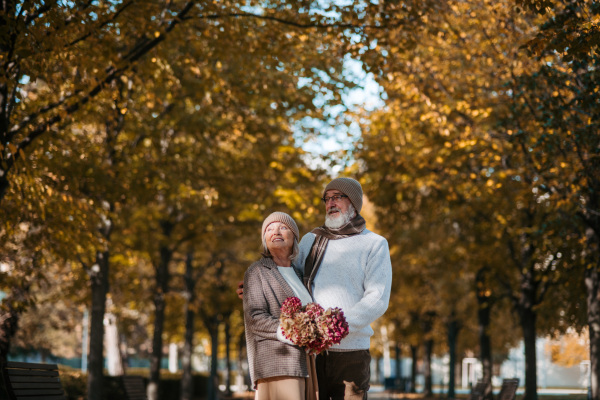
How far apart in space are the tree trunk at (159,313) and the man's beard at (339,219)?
15.7 m

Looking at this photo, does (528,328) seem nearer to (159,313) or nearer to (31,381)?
(159,313)

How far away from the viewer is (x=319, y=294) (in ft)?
15.7

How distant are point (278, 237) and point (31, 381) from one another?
432cm

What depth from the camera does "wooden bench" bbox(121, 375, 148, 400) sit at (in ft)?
45.5

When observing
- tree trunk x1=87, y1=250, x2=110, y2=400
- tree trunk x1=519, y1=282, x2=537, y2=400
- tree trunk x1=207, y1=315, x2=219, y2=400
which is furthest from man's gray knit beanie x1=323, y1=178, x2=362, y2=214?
tree trunk x1=207, y1=315, x2=219, y2=400

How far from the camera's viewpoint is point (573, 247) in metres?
16.0

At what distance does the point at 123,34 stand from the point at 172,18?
1.45 metres

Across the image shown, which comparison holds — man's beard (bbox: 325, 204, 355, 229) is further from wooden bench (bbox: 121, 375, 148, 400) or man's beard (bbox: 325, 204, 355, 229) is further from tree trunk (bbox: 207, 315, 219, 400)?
tree trunk (bbox: 207, 315, 219, 400)

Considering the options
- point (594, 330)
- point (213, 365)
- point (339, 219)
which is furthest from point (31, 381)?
point (213, 365)

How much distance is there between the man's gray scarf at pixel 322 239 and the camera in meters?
4.91

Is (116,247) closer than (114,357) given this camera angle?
Yes

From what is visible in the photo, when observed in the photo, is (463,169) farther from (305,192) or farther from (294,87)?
(294,87)

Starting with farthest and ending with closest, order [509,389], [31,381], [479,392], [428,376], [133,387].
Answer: [428,376] → [479,392] → [133,387] → [509,389] → [31,381]

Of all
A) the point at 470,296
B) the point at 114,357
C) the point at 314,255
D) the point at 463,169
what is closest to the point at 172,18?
the point at 314,255
